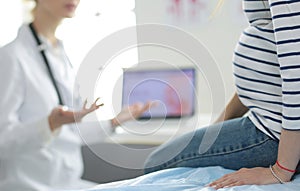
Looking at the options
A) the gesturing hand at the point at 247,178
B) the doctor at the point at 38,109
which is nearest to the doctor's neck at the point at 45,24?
the doctor at the point at 38,109

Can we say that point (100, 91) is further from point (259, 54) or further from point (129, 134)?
point (129, 134)

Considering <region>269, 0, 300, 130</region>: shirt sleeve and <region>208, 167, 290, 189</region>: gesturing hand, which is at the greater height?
<region>269, 0, 300, 130</region>: shirt sleeve

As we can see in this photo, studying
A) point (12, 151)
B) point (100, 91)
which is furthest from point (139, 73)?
point (100, 91)

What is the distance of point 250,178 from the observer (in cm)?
69

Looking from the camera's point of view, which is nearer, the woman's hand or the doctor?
the woman's hand

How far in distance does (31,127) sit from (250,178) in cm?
87

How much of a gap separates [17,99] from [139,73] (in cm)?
42

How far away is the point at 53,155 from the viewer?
1.50m

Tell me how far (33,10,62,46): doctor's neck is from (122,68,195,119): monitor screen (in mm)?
342

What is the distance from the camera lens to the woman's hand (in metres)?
0.69

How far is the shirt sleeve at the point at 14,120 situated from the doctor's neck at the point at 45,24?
0.54 feet

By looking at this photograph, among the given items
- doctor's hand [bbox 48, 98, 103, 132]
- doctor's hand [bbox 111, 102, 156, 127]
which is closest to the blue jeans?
doctor's hand [bbox 111, 102, 156, 127]

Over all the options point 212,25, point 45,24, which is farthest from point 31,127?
point 212,25

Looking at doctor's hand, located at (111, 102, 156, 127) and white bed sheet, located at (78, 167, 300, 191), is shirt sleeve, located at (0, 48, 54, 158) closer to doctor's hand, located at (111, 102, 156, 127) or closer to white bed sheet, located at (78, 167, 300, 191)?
doctor's hand, located at (111, 102, 156, 127)
